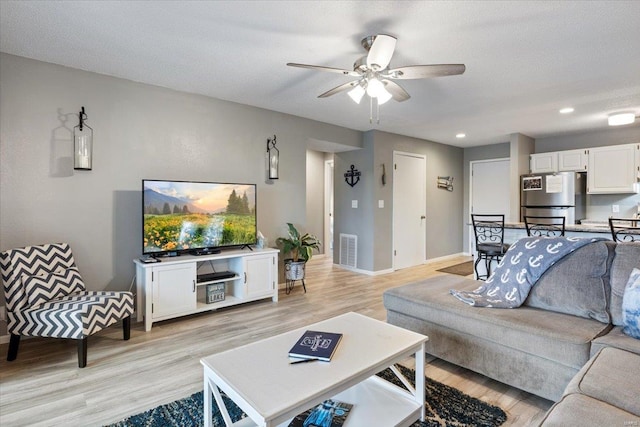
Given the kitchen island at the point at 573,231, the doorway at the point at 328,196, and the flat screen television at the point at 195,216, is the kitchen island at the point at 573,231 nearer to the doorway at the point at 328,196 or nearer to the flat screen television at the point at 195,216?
the flat screen television at the point at 195,216

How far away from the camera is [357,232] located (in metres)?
5.76

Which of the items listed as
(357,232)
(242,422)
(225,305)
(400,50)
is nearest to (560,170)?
(357,232)

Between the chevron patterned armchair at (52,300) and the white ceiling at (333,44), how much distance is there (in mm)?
1707

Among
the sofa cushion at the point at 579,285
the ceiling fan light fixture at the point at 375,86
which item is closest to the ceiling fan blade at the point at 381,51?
the ceiling fan light fixture at the point at 375,86

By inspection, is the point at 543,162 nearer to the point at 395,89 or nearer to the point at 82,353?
the point at 395,89

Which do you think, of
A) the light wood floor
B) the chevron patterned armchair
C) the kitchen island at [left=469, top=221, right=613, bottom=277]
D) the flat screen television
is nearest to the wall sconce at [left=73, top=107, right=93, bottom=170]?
the flat screen television

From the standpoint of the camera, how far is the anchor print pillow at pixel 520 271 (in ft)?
7.37

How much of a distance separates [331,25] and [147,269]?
101 inches

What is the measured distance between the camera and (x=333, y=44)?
2.59 metres

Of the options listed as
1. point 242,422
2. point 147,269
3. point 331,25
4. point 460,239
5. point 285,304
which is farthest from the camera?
point 460,239

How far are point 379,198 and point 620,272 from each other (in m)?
3.73

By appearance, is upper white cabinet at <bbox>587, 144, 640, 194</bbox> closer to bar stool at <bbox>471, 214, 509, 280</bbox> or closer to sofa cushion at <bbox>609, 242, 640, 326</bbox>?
bar stool at <bbox>471, 214, 509, 280</bbox>

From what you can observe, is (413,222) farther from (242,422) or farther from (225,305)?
(242,422)

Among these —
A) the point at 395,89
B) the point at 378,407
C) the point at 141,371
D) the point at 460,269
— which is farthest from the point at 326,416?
the point at 460,269
